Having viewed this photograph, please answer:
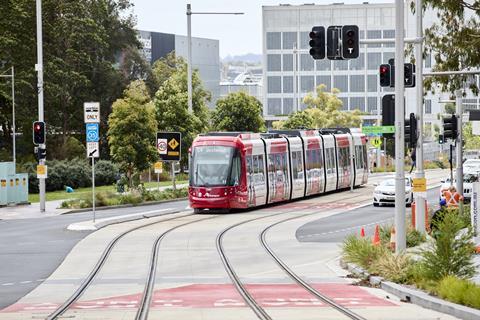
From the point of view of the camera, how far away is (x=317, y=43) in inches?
1025

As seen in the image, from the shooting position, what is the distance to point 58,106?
93375 millimetres

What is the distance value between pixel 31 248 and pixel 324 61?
11225cm

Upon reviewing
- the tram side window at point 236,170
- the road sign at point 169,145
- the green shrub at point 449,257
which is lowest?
the green shrub at point 449,257

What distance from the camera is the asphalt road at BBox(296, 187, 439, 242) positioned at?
35.2 metres

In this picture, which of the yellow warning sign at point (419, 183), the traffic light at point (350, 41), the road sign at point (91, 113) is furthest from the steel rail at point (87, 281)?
the yellow warning sign at point (419, 183)

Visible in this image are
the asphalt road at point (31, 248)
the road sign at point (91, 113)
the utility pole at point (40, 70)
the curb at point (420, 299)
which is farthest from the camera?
the utility pole at point (40, 70)

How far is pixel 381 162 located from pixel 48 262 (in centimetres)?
9551

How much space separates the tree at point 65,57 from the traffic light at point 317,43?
58.2 meters

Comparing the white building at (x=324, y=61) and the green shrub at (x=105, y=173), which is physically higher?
the white building at (x=324, y=61)

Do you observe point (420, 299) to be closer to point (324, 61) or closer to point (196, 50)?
point (324, 61)

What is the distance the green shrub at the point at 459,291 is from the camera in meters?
17.5

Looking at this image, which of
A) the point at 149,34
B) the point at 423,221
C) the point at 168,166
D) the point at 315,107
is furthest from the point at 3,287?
the point at 149,34

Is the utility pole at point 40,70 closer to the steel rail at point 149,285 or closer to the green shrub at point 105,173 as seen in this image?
the steel rail at point 149,285

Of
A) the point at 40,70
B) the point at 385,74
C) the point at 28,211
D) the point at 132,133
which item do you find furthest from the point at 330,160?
the point at 385,74
